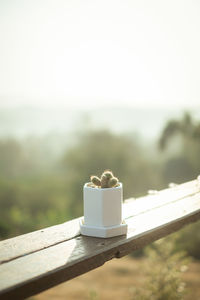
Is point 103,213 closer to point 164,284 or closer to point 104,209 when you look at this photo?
point 104,209

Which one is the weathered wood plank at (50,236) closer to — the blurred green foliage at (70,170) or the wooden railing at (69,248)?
the wooden railing at (69,248)

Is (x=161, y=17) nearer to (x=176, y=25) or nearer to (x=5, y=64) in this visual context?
(x=176, y=25)

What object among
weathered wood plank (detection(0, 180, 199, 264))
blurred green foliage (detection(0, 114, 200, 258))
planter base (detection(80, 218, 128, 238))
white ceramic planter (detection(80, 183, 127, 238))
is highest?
white ceramic planter (detection(80, 183, 127, 238))

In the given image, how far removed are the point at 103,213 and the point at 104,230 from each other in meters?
0.05

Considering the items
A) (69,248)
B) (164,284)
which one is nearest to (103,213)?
(69,248)

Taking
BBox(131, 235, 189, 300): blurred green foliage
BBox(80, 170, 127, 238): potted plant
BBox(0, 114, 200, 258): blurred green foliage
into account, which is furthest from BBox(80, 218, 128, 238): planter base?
BBox(0, 114, 200, 258): blurred green foliage

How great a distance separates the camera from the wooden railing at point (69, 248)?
0.93m

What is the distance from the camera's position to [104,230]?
1.23m

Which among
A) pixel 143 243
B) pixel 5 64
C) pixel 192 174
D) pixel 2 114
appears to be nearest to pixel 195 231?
pixel 192 174

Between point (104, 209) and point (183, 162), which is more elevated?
point (104, 209)

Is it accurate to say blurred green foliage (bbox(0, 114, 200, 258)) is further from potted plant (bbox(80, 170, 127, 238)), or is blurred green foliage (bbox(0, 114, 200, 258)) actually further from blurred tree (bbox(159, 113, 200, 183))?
potted plant (bbox(80, 170, 127, 238))

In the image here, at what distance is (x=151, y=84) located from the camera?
6.11 metres

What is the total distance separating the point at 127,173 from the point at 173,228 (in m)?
5.29

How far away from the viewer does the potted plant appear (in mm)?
1243
